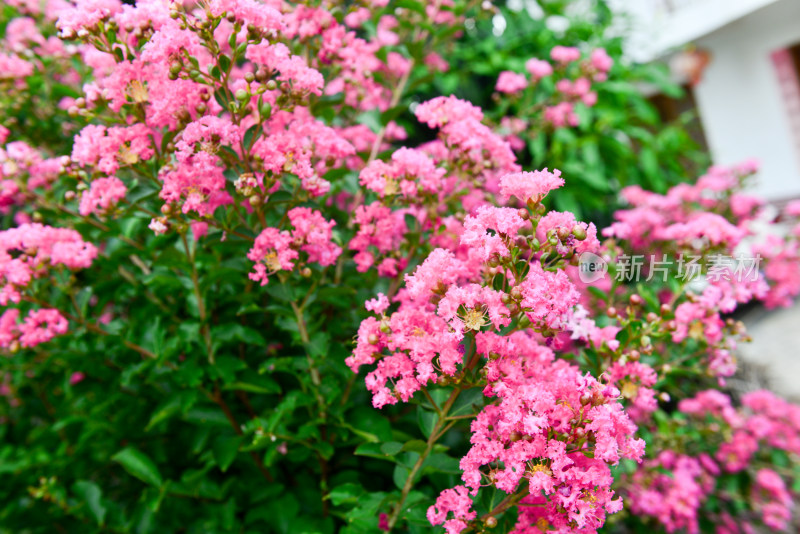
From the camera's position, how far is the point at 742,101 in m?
6.44

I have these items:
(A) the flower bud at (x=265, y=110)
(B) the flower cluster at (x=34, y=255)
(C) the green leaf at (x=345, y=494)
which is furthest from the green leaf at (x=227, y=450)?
(A) the flower bud at (x=265, y=110)

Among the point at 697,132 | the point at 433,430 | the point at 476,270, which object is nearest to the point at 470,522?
the point at 433,430

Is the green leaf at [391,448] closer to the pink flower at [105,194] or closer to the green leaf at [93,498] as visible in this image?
the pink flower at [105,194]

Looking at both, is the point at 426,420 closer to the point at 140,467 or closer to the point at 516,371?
the point at 516,371

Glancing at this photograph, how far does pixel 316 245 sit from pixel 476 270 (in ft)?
1.29

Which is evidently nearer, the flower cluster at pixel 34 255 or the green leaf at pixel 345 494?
the green leaf at pixel 345 494

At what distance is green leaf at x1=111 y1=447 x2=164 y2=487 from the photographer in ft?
4.69

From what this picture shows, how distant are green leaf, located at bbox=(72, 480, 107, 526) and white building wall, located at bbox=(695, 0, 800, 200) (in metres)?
6.79

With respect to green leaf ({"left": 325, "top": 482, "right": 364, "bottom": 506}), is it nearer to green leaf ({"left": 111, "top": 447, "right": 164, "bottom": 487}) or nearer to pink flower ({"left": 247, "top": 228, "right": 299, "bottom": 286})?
pink flower ({"left": 247, "top": 228, "right": 299, "bottom": 286})

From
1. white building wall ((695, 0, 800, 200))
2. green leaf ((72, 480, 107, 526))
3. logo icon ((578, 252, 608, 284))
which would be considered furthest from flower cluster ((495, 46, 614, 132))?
white building wall ((695, 0, 800, 200))

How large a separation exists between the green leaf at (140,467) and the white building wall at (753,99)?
6.68 meters

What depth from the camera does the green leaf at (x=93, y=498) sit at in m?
1.61

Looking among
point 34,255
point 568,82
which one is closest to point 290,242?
point 34,255

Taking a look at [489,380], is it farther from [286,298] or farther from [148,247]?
[148,247]
